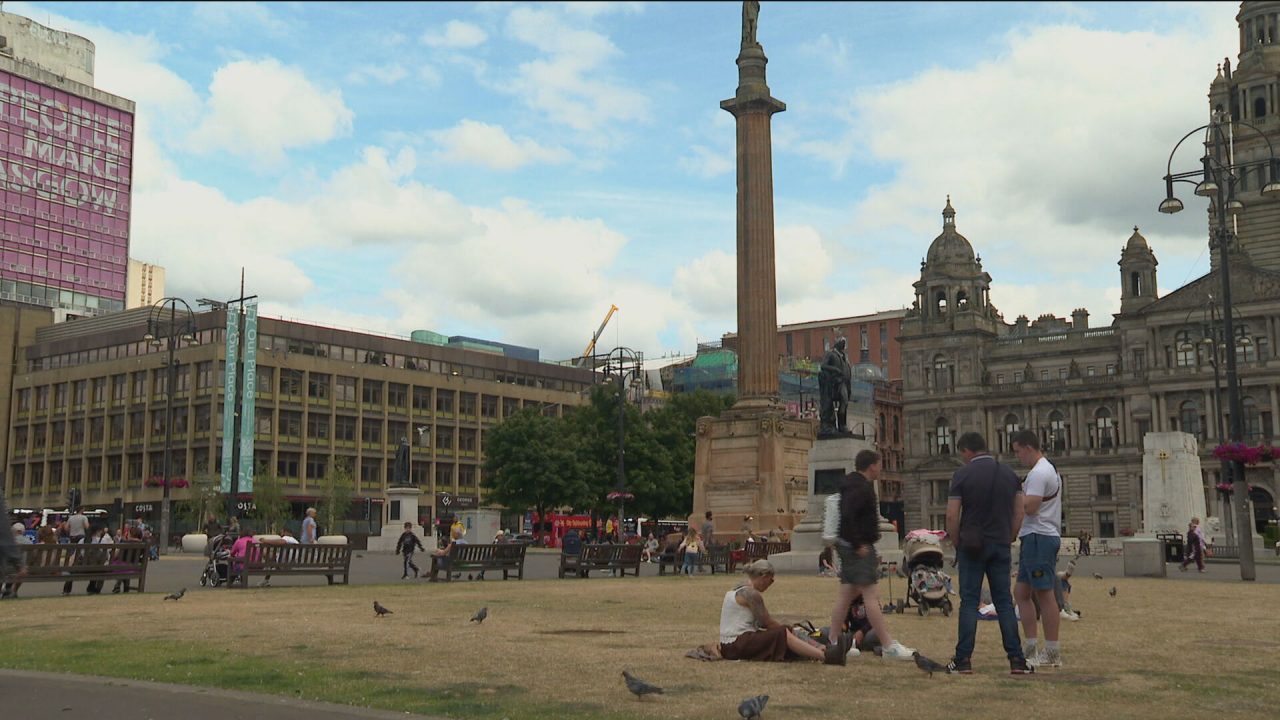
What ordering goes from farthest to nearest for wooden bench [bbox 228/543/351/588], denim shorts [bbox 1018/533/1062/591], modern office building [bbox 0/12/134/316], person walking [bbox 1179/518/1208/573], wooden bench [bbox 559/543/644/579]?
modern office building [bbox 0/12/134/316] → person walking [bbox 1179/518/1208/573] → wooden bench [bbox 559/543/644/579] → wooden bench [bbox 228/543/351/588] → denim shorts [bbox 1018/533/1062/591]

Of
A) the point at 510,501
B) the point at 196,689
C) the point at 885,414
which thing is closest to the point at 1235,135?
the point at 885,414

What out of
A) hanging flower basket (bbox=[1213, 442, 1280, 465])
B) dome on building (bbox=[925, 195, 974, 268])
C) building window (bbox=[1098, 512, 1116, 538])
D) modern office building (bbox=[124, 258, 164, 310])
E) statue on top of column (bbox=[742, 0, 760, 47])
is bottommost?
building window (bbox=[1098, 512, 1116, 538])

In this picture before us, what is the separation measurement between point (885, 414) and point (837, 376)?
10100 cm

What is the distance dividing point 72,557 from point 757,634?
51.7 feet

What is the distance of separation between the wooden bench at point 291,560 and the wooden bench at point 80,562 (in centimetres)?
216

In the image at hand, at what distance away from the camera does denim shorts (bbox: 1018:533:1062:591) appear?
35.2 ft

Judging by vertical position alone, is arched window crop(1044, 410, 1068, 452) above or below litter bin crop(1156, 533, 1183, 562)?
above

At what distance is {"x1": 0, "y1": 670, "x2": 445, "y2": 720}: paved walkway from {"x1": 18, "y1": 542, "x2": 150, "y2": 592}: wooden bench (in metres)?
12.4

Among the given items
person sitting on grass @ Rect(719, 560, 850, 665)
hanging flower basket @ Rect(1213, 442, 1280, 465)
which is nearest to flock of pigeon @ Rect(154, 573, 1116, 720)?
person sitting on grass @ Rect(719, 560, 850, 665)

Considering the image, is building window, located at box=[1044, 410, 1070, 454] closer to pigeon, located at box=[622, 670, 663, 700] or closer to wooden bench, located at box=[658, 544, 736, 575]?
wooden bench, located at box=[658, 544, 736, 575]

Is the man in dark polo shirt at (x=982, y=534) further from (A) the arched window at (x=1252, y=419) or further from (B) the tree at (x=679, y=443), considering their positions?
(A) the arched window at (x=1252, y=419)

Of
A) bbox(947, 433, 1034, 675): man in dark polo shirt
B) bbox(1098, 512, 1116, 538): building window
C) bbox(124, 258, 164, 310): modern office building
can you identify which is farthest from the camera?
bbox(124, 258, 164, 310): modern office building

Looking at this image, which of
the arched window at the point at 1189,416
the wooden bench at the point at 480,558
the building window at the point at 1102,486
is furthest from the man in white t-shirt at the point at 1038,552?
the building window at the point at 1102,486

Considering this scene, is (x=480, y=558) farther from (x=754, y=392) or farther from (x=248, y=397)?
(x=248, y=397)
